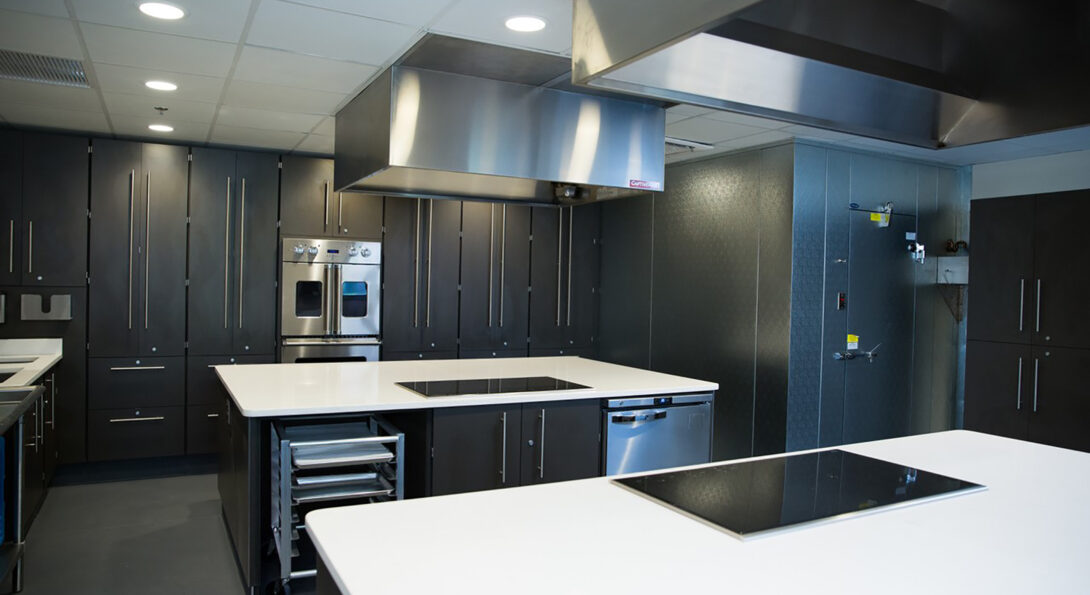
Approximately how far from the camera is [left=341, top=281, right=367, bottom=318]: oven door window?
569 cm

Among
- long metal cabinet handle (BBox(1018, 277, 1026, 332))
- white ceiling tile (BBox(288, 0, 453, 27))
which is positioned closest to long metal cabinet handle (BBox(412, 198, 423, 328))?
white ceiling tile (BBox(288, 0, 453, 27))

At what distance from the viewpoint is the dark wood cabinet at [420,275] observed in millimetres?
5906

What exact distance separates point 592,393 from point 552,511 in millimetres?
1897

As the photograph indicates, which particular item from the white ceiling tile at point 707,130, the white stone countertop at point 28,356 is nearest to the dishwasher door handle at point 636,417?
the white ceiling tile at point 707,130

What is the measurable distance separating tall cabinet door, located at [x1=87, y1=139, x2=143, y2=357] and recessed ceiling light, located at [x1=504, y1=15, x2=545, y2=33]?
371 centimetres

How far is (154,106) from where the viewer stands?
4.30 m

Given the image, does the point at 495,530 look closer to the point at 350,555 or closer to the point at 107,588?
the point at 350,555

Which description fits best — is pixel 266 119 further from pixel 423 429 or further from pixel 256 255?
pixel 423 429

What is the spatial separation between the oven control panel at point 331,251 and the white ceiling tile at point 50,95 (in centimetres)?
160

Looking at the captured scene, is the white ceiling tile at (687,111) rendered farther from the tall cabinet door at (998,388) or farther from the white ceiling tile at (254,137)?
the tall cabinet door at (998,388)

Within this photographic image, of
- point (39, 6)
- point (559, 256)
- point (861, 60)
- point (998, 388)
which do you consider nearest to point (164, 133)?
A: point (39, 6)

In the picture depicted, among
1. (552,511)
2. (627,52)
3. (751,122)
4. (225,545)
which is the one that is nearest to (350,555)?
(552,511)

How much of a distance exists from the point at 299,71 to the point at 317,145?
193 centimetres

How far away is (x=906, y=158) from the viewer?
546cm
